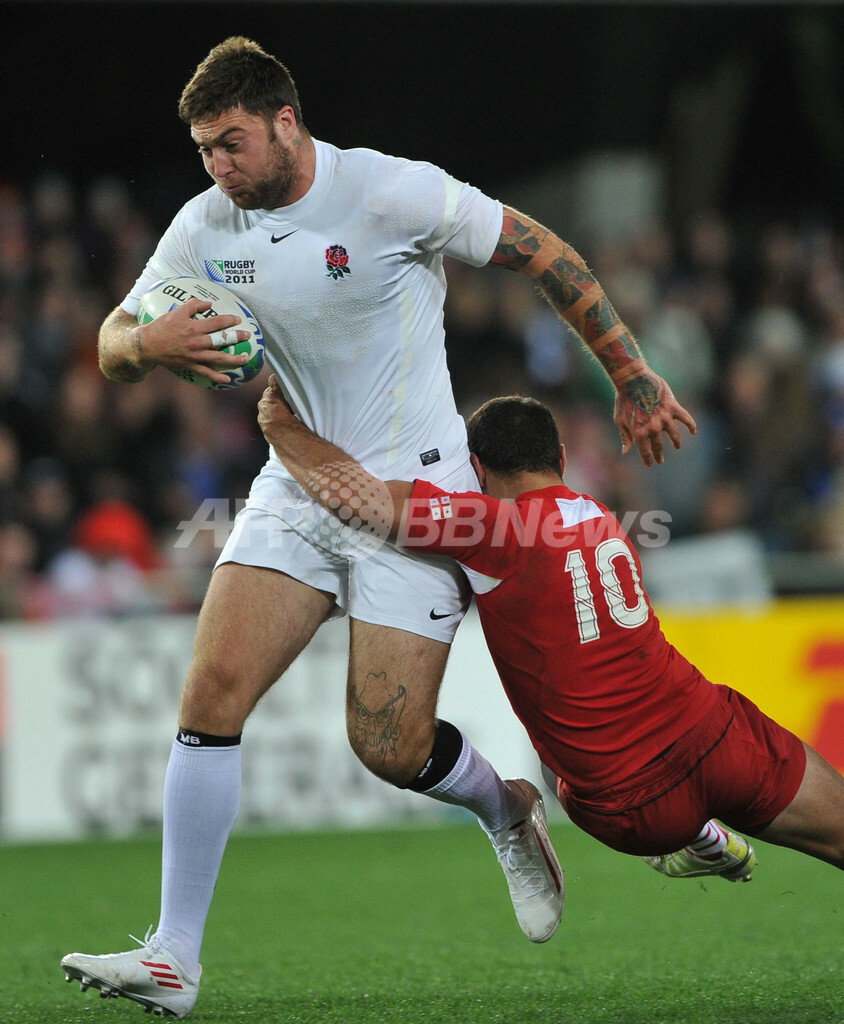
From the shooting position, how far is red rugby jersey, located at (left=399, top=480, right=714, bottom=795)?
3.70 m

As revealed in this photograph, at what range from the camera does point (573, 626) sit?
370 centimetres

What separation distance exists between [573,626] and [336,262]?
1.13m

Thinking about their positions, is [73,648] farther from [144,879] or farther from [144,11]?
[144,11]

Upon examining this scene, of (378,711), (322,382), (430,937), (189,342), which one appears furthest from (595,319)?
(430,937)

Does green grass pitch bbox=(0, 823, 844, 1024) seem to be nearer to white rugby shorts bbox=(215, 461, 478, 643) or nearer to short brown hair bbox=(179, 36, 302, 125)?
white rugby shorts bbox=(215, 461, 478, 643)

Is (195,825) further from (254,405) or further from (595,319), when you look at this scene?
(254,405)

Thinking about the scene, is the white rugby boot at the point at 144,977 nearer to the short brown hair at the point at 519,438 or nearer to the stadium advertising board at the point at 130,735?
the short brown hair at the point at 519,438

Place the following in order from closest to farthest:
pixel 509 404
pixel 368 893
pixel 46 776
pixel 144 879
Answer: pixel 509 404 < pixel 368 893 < pixel 144 879 < pixel 46 776

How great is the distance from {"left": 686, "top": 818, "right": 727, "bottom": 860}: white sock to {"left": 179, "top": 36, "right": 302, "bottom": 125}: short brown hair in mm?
2330

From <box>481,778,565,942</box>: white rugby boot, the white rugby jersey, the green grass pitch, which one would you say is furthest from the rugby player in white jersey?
the green grass pitch

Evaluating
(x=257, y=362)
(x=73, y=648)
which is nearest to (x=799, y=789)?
(x=257, y=362)

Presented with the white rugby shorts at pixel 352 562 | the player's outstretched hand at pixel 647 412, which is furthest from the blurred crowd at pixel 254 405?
the player's outstretched hand at pixel 647 412

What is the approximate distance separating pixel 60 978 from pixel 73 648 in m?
3.81

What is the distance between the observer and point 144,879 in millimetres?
6617
